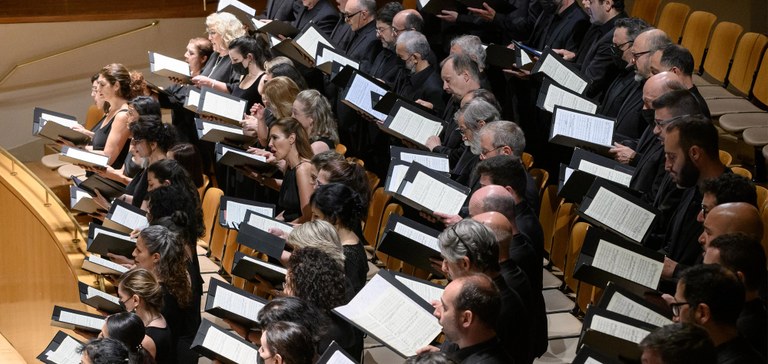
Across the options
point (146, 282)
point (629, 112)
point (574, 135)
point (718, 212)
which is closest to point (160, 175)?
point (146, 282)

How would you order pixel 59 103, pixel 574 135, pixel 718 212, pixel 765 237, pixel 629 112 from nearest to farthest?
pixel 718 212 < pixel 765 237 < pixel 574 135 < pixel 629 112 < pixel 59 103

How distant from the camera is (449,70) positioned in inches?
201

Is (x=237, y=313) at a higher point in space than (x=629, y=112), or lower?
lower

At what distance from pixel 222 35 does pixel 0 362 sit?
7.82 ft

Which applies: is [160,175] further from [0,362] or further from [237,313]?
[0,362]

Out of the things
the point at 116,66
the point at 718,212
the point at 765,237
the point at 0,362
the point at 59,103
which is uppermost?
the point at 718,212

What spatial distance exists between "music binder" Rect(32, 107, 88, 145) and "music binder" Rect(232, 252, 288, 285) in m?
2.53

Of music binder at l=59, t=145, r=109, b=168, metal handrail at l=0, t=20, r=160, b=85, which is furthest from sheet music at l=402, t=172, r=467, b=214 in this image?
metal handrail at l=0, t=20, r=160, b=85

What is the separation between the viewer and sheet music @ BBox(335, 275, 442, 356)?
3188 mm

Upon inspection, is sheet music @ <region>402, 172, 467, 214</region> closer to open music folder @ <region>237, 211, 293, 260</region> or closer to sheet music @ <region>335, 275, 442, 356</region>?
open music folder @ <region>237, 211, 293, 260</region>

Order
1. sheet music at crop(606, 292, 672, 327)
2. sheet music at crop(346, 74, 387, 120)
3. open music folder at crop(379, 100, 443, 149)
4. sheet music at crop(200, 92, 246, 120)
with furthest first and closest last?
sheet music at crop(200, 92, 246, 120)
sheet music at crop(346, 74, 387, 120)
open music folder at crop(379, 100, 443, 149)
sheet music at crop(606, 292, 672, 327)

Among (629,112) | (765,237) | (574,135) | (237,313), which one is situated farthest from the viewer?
(629,112)

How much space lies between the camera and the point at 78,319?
4223 millimetres

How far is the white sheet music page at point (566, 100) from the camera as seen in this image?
4.80 metres
